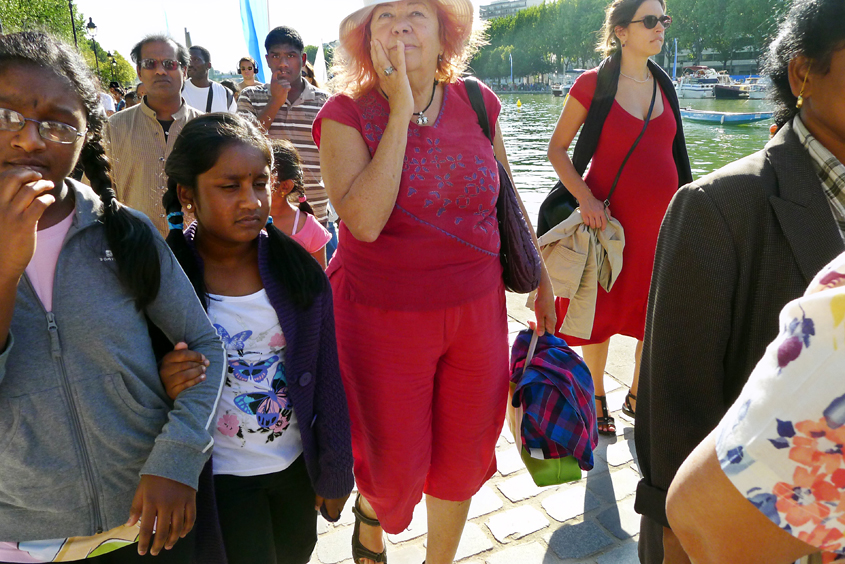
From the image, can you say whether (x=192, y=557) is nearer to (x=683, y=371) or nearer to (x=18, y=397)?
(x=18, y=397)

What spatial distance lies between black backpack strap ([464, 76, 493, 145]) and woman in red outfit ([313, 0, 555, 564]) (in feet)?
0.12

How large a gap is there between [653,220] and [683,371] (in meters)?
1.81

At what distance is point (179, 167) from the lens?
Result: 1.79 m

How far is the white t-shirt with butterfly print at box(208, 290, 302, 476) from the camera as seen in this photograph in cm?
168

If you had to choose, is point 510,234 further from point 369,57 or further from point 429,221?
point 369,57

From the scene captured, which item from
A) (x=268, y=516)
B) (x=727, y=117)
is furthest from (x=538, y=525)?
(x=727, y=117)

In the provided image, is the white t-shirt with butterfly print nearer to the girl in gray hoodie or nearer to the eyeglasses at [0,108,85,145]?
the girl in gray hoodie

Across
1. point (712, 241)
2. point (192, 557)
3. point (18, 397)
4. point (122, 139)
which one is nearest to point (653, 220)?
point (712, 241)

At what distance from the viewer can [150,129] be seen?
135 inches

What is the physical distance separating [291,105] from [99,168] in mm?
2501

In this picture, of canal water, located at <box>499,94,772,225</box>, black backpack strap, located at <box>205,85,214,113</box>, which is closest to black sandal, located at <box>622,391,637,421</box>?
black backpack strap, located at <box>205,85,214,113</box>

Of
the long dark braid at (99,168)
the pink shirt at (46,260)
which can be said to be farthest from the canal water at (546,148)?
the pink shirt at (46,260)

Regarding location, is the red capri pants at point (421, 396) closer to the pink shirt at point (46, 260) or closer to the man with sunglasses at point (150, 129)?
the pink shirt at point (46, 260)

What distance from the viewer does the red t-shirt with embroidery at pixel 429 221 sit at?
1.88m
